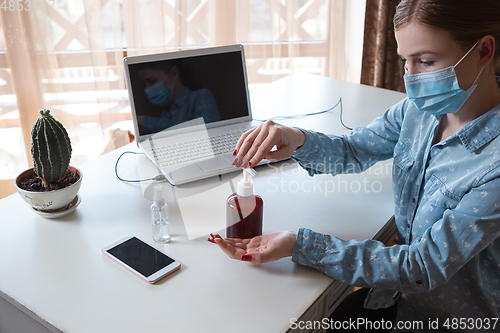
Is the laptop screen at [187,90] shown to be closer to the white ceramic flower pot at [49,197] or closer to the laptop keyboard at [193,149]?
the laptop keyboard at [193,149]

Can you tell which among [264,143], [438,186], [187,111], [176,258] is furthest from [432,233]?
[187,111]

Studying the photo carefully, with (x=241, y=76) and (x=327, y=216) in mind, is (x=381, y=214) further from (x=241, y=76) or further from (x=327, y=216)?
(x=241, y=76)

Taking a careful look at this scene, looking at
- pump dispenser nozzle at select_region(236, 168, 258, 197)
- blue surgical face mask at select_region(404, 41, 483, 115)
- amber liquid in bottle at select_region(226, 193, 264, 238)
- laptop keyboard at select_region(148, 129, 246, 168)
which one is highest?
blue surgical face mask at select_region(404, 41, 483, 115)

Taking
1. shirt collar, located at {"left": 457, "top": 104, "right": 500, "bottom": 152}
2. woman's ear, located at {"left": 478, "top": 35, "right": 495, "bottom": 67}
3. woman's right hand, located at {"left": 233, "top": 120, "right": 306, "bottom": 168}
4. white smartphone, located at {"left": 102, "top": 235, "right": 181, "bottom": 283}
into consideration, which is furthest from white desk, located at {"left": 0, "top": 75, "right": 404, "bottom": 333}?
woman's ear, located at {"left": 478, "top": 35, "right": 495, "bottom": 67}

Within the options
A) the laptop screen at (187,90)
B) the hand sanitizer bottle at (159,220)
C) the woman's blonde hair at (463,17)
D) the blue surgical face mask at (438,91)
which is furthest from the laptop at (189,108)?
the woman's blonde hair at (463,17)

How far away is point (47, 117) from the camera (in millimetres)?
891

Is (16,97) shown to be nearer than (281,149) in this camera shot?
No

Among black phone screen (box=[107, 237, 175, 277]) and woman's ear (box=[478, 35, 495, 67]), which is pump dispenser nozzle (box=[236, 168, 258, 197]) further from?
woman's ear (box=[478, 35, 495, 67])

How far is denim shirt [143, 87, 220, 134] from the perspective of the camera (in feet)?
3.85

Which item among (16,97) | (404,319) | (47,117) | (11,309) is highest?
(47,117)

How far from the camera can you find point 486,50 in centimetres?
77

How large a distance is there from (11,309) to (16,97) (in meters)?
1.55

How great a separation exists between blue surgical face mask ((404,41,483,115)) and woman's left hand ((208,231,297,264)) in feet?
1.23

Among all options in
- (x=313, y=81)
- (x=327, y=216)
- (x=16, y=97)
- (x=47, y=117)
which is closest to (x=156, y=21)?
(x=16, y=97)
